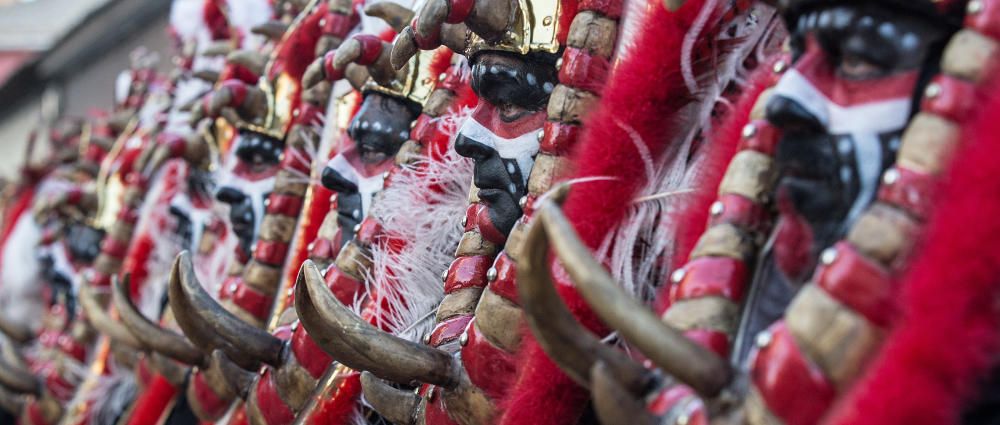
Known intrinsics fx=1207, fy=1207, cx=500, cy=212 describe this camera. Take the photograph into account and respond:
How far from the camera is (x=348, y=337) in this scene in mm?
1242

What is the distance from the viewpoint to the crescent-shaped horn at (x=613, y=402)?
2.99ft

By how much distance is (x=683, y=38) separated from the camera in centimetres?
121

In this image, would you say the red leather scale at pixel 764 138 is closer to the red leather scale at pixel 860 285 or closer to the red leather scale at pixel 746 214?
the red leather scale at pixel 746 214

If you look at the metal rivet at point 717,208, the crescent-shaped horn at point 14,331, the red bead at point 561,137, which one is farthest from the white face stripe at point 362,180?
the crescent-shaped horn at point 14,331

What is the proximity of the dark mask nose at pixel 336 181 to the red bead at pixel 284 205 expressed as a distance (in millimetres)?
273

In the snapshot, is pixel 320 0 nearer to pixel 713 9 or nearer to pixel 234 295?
pixel 234 295

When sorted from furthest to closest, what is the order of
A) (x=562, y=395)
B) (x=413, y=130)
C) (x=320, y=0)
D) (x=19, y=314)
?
(x=19, y=314) < (x=320, y=0) < (x=413, y=130) < (x=562, y=395)

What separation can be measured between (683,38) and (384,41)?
652 mm

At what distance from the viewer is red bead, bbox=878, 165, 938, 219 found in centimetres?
83

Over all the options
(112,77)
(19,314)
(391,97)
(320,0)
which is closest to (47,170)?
(19,314)

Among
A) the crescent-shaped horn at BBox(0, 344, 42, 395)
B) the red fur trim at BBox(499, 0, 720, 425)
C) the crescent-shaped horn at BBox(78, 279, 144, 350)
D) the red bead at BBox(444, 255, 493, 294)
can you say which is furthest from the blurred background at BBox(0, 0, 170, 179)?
the red fur trim at BBox(499, 0, 720, 425)

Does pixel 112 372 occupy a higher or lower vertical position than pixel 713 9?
lower

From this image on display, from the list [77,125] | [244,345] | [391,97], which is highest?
A: [391,97]

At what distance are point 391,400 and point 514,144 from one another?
33 cm
